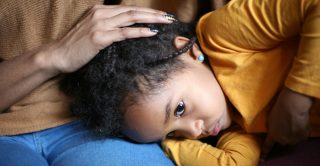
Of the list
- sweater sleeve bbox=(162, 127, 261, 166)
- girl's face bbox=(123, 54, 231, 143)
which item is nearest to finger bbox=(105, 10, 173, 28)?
girl's face bbox=(123, 54, 231, 143)

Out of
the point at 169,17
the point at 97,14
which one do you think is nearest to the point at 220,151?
the point at 169,17

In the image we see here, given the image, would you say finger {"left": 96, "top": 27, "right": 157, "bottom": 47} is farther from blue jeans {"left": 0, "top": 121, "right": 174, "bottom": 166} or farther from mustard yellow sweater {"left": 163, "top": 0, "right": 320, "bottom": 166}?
blue jeans {"left": 0, "top": 121, "right": 174, "bottom": 166}

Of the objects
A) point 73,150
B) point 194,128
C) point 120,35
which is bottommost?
point 73,150

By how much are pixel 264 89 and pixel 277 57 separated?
0.09 meters

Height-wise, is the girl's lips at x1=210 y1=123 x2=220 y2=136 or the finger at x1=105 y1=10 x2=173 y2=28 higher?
the finger at x1=105 y1=10 x2=173 y2=28

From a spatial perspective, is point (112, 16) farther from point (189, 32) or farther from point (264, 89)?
point (264, 89)

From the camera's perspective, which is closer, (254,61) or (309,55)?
(309,55)

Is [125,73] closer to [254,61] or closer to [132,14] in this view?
[132,14]

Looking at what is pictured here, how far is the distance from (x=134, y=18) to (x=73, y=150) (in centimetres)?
40

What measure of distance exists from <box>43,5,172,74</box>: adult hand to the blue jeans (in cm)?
20

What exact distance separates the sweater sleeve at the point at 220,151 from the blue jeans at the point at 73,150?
42 mm

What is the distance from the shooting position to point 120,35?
3.48 ft

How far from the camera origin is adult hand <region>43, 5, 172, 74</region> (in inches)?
42.0

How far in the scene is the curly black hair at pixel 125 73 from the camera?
3.46 feet
